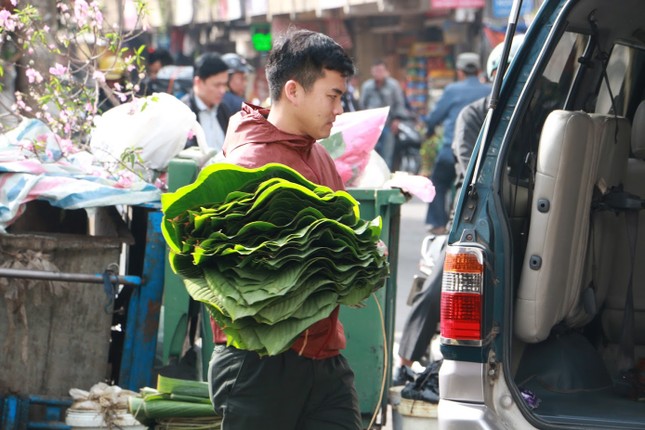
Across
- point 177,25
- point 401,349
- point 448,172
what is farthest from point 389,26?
point 401,349

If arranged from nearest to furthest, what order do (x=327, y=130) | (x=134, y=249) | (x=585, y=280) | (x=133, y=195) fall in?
(x=327, y=130) < (x=585, y=280) < (x=133, y=195) < (x=134, y=249)

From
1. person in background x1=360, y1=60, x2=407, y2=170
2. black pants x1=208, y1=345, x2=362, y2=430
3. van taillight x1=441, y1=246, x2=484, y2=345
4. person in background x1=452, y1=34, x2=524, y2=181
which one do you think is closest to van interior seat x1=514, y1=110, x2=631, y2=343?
van taillight x1=441, y1=246, x2=484, y2=345

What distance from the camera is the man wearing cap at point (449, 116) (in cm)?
1258

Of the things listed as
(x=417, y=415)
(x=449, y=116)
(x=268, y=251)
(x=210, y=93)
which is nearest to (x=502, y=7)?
(x=449, y=116)

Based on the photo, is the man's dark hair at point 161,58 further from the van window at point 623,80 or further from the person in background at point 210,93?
the van window at point 623,80

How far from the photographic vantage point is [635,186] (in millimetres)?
5488

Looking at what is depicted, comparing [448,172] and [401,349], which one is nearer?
[401,349]

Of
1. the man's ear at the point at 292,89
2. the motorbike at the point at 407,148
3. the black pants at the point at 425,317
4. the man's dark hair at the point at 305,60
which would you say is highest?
the man's dark hair at the point at 305,60

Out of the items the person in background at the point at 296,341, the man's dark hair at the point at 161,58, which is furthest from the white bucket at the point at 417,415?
the man's dark hair at the point at 161,58

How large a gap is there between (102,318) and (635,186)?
2.42m

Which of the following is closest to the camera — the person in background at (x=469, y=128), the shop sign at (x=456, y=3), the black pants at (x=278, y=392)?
the black pants at (x=278, y=392)

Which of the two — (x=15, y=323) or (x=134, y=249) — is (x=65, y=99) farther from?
(x=15, y=323)

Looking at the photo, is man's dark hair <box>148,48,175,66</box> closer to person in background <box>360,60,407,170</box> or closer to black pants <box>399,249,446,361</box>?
person in background <box>360,60,407,170</box>

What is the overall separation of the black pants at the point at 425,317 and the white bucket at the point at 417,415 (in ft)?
3.40
